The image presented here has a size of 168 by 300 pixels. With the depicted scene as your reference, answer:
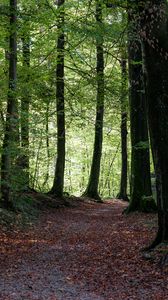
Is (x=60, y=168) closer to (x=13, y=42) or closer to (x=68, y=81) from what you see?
(x=68, y=81)

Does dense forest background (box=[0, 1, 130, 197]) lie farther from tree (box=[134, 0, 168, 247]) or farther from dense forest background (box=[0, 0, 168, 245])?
tree (box=[134, 0, 168, 247])

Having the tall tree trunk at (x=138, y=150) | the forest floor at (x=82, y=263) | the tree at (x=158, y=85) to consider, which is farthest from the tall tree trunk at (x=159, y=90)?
the tall tree trunk at (x=138, y=150)

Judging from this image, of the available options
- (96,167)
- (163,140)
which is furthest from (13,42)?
(96,167)

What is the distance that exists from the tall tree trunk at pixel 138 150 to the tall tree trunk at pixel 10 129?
439 cm

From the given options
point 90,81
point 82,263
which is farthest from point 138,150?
point 82,263

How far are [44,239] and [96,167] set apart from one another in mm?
11989

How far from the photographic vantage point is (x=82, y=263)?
8.45 meters

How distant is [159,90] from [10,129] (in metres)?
6.01

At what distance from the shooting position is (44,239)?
11.0m

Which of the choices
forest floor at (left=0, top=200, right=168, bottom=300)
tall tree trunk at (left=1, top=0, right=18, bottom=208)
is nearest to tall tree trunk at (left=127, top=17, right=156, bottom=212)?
forest floor at (left=0, top=200, right=168, bottom=300)

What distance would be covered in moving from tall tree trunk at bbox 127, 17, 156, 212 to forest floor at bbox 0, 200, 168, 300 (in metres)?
1.35

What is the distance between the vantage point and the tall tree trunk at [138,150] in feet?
48.7

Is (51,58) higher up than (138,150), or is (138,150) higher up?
(51,58)

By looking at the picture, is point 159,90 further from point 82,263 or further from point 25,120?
point 25,120
